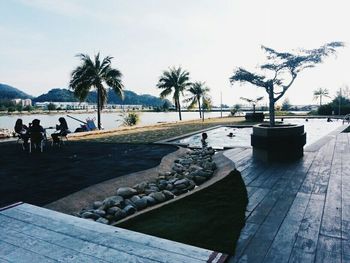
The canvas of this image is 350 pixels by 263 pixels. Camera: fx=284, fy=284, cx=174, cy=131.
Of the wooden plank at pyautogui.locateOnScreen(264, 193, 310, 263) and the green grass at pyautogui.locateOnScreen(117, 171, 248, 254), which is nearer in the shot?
the wooden plank at pyautogui.locateOnScreen(264, 193, 310, 263)

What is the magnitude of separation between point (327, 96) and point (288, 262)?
251ft

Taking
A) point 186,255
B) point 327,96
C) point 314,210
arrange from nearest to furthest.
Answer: point 186,255
point 314,210
point 327,96

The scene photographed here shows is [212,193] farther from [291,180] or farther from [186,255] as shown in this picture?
[186,255]

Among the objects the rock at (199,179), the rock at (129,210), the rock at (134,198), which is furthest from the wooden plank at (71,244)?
the rock at (199,179)

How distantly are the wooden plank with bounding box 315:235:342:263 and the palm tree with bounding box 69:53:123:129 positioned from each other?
23.6m

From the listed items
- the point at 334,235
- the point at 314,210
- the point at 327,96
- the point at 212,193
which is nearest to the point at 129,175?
the point at 212,193

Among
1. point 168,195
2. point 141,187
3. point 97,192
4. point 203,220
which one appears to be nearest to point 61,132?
point 97,192

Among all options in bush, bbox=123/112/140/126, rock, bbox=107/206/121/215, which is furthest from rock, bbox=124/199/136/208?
bush, bbox=123/112/140/126

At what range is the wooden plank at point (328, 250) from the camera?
2.90 metres

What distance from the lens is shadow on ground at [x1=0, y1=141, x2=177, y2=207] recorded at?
613cm

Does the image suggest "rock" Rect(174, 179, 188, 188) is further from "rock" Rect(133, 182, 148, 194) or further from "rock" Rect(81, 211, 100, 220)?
"rock" Rect(81, 211, 100, 220)

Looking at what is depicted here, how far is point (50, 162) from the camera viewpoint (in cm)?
965

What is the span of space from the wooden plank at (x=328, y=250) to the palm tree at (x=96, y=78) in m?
23.6

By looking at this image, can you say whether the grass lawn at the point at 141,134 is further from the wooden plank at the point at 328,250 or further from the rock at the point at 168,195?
the wooden plank at the point at 328,250
